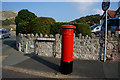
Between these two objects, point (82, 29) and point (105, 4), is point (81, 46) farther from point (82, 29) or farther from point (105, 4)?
point (105, 4)

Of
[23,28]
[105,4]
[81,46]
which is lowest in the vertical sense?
[81,46]

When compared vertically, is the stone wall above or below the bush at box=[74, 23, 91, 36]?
below

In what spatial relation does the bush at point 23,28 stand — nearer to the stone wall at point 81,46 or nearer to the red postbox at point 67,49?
the stone wall at point 81,46

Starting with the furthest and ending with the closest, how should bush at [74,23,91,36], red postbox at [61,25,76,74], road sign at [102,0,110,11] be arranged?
bush at [74,23,91,36]
road sign at [102,0,110,11]
red postbox at [61,25,76,74]

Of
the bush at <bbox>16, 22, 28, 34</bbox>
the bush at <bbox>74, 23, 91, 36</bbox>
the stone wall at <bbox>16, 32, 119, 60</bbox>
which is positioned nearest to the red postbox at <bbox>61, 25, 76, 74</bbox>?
the stone wall at <bbox>16, 32, 119, 60</bbox>

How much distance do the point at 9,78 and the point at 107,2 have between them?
6.75 meters

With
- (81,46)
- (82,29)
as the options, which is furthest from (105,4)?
(81,46)

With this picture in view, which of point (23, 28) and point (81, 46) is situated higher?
point (23, 28)

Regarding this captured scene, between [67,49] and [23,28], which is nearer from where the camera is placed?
[67,49]

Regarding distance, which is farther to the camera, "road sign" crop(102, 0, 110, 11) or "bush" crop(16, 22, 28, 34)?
"bush" crop(16, 22, 28, 34)

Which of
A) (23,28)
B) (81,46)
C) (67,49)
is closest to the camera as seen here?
(67,49)

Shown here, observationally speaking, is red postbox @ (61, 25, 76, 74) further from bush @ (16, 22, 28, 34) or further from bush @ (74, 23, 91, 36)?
bush @ (16, 22, 28, 34)

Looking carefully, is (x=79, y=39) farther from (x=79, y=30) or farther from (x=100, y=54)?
(x=100, y=54)

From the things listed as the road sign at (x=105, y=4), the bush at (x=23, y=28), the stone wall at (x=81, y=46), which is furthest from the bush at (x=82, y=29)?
the bush at (x=23, y=28)
